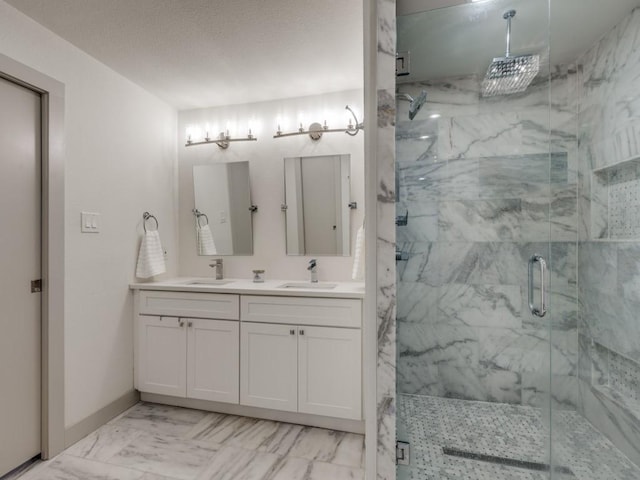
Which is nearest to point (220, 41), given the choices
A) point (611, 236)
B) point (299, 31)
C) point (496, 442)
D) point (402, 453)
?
point (299, 31)

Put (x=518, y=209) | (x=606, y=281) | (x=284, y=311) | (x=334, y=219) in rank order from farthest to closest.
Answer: (x=334, y=219) → (x=284, y=311) → (x=518, y=209) → (x=606, y=281)

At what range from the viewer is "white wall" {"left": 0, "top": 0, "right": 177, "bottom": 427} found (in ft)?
6.44

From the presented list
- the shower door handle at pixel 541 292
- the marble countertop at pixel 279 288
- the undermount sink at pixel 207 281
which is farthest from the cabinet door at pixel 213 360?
the shower door handle at pixel 541 292

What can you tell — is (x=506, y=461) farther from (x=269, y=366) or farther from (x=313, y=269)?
(x=313, y=269)

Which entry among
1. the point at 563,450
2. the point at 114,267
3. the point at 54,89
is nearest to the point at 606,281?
the point at 563,450

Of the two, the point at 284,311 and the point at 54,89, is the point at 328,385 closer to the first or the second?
the point at 284,311

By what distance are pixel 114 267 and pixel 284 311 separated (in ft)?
4.05

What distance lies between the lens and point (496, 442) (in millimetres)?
1728

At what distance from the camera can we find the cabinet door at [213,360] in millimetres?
2256

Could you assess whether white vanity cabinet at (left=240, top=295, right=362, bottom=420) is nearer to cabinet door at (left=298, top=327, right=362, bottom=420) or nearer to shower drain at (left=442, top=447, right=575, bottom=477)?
cabinet door at (left=298, top=327, right=362, bottom=420)

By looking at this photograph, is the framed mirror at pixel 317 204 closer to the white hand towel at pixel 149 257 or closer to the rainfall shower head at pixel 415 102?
Result: the rainfall shower head at pixel 415 102

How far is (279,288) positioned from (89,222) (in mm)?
1278

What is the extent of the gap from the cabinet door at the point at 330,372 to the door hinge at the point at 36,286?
1492 millimetres

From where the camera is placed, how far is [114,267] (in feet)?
7.61
